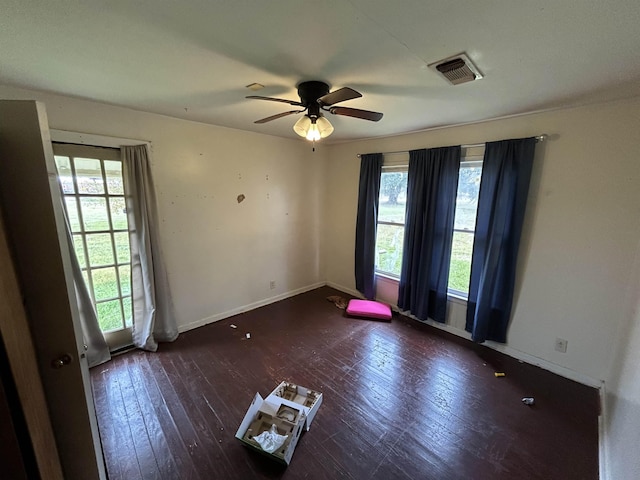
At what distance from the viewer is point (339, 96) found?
151cm

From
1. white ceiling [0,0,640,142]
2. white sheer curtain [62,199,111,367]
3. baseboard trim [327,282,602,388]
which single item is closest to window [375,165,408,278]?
baseboard trim [327,282,602,388]

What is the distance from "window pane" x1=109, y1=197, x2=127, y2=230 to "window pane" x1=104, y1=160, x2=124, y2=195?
0.07 metres

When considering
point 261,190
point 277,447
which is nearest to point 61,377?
point 277,447

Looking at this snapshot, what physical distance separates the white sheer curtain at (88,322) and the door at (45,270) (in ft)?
5.18

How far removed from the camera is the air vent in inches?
55.1

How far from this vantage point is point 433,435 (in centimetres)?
173

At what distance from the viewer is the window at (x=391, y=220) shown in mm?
3394

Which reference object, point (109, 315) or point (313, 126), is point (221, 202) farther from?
point (313, 126)

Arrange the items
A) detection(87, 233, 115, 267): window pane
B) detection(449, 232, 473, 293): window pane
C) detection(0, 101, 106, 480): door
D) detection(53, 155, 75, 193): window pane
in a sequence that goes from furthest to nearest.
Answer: detection(449, 232, 473, 293): window pane → detection(87, 233, 115, 267): window pane → detection(53, 155, 75, 193): window pane → detection(0, 101, 106, 480): door

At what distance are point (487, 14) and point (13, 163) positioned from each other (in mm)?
1770

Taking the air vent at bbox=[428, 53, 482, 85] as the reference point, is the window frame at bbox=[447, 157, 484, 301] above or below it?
below

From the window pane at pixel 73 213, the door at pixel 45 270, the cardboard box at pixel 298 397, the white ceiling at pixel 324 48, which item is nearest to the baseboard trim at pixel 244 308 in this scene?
the window pane at pixel 73 213

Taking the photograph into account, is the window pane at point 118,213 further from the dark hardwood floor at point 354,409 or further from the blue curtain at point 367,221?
the blue curtain at point 367,221

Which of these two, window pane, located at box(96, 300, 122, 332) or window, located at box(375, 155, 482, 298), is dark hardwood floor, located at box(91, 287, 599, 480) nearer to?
window pane, located at box(96, 300, 122, 332)
